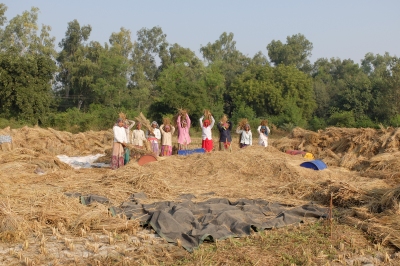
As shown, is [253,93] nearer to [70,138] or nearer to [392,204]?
[70,138]

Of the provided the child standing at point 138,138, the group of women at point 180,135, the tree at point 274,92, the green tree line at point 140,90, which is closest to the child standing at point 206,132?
the group of women at point 180,135

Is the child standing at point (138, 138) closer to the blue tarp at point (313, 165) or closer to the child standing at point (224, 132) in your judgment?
the child standing at point (224, 132)

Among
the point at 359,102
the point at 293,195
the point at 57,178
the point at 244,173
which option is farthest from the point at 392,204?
the point at 359,102

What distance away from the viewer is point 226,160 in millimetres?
10273

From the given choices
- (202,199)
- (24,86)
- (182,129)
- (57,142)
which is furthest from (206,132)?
(24,86)

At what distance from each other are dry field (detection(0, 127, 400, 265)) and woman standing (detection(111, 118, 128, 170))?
0.45m

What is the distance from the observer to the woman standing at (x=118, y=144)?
36.2 ft

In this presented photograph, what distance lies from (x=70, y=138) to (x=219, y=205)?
11844mm

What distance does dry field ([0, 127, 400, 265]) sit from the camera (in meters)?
4.67

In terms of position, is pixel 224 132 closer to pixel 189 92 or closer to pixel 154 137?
pixel 154 137

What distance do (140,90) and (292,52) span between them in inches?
945

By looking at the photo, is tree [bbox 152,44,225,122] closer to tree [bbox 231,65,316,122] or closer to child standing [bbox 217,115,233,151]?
tree [bbox 231,65,316,122]

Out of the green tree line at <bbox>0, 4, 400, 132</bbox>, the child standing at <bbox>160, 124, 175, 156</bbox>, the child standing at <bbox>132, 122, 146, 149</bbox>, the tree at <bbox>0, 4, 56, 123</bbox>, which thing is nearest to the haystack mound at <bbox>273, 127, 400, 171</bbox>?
the child standing at <bbox>160, 124, 175, 156</bbox>

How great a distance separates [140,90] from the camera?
35.7 metres
